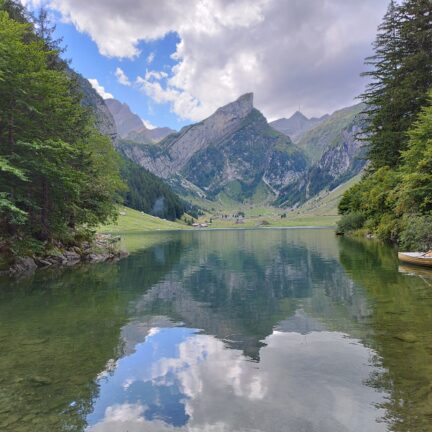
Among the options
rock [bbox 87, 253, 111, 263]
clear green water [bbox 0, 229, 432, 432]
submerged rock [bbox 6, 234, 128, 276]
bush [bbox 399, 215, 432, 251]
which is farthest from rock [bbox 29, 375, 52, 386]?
bush [bbox 399, 215, 432, 251]

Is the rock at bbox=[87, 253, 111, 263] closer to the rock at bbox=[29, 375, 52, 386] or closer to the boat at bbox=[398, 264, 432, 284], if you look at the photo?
the boat at bbox=[398, 264, 432, 284]

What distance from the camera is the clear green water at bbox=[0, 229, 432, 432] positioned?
9.33m

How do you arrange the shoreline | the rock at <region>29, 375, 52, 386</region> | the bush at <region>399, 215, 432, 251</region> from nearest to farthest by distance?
the rock at <region>29, 375, 52, 386</region>, the shoreline, the bush at <region>399, 215, 432, 251</region>

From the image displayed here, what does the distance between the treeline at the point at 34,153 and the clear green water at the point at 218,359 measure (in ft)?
41.0

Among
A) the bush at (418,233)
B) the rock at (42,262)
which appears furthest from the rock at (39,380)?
the bush at (418,233)

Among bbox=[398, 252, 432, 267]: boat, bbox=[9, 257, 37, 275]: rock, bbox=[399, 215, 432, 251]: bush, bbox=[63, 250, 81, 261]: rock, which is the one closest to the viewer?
bbox=[398, 252, 432, 267]: boat

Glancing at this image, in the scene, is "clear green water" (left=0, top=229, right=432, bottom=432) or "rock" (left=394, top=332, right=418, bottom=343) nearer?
"clear green water" (left=0, top=229, right=432, bottom=432)

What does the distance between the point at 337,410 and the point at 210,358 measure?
216 inches

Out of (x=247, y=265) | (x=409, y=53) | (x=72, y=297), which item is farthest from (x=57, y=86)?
(x=409, y=53)

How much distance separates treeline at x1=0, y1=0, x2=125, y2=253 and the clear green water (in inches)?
492

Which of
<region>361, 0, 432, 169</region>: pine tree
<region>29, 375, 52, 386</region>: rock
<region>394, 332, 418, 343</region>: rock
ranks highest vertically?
<region>361, 0, 432, 169</region>: pine tree

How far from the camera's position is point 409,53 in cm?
6206

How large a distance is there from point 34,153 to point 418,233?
43.7 m

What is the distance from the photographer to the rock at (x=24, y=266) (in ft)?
121
